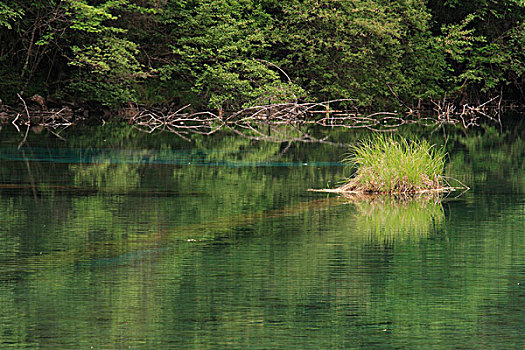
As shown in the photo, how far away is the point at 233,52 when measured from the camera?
48.6 metres

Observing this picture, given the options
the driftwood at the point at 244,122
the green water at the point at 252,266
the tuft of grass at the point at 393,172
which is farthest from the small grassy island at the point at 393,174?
Answer: the driftwood at the point at 244,122

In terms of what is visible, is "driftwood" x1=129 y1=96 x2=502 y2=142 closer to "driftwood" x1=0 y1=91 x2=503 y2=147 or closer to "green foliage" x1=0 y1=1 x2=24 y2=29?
"driftwood" x1=0 y1=91 x2=503 y2=147

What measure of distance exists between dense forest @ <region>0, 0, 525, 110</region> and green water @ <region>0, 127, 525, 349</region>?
1011 inches

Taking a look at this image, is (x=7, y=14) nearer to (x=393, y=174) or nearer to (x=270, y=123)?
(x=270, y=123)

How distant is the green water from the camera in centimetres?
740

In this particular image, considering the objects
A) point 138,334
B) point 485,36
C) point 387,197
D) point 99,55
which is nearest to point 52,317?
point 138,334

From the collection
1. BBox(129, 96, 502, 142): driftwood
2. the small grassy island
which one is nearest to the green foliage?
BBox(129, 96, 502, 142): driftwood

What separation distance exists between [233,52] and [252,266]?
3901 centimetres

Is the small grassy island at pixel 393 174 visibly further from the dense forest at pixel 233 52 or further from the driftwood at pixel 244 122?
the dense forest at pixel 233 52

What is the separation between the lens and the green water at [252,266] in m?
7.40

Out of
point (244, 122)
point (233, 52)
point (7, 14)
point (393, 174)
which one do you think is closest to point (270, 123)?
point (244, 122)

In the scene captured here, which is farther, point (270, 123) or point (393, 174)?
point (270, 123)

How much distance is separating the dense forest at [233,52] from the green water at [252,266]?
25.7 meters

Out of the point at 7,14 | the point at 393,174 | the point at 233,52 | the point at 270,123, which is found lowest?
the point at 393,174
